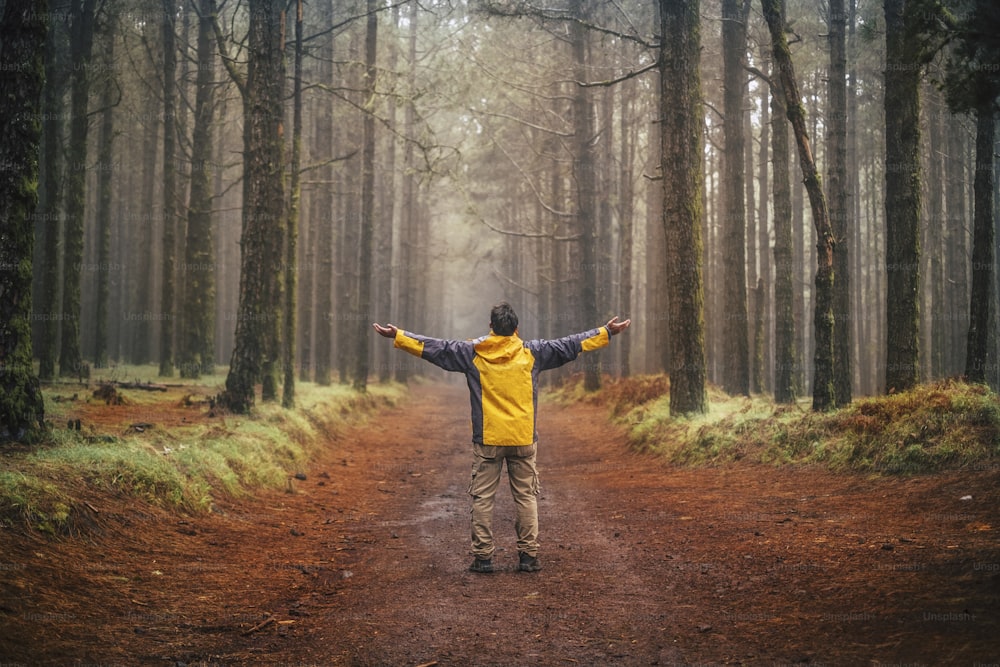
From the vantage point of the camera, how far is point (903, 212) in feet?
37.9

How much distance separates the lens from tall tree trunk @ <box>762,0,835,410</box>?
40.1 feet

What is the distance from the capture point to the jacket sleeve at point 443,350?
6.95 m

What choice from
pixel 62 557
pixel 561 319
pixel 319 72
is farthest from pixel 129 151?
pixel 62 557

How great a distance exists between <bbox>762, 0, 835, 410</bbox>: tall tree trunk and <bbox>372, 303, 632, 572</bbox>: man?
6710mm

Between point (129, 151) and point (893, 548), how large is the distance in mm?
34286

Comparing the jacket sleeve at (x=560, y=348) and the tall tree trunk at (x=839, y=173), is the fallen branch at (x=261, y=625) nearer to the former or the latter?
the jacket sleeve at (x=560, y=348)

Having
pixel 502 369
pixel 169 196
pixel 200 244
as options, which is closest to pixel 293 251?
pixel 200 244

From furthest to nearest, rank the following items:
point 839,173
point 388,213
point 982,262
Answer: point 388,213, point 839,173, point 982,262

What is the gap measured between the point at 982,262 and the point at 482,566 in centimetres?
941

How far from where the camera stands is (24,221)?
7.85 metres

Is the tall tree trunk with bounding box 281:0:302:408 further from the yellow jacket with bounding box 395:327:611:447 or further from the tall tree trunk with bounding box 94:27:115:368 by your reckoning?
the yellow jacket with bounding box 395:327:611:447

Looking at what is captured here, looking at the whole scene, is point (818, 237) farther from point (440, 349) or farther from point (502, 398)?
point (440, 349)

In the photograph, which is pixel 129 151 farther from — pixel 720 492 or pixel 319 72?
pixel 720 492

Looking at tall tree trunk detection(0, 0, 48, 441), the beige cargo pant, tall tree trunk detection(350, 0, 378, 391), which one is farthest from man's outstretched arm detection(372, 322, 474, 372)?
tall tree trunk detection(350, 0, 378, 391)
